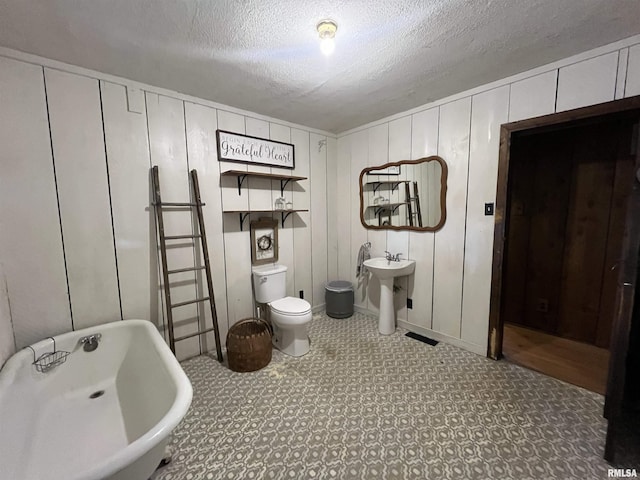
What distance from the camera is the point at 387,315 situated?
2.80 meters

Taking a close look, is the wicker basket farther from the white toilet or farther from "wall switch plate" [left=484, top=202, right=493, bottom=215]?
"wall switch plate" [left=484, top=202, right=493, bottom=215]

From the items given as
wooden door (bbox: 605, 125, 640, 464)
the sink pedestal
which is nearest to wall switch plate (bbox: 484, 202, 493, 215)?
wooden door (bbox: 605, 125, 640, 464)

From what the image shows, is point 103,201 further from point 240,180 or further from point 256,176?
point 256,176

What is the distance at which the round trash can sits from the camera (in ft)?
10.6

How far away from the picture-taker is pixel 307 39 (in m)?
1.56

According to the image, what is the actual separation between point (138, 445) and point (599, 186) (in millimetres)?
3676

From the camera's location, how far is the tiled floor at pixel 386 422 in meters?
1.37

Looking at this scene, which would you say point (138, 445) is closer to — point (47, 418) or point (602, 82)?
point (47, 418)

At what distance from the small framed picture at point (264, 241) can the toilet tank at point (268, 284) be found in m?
0.15

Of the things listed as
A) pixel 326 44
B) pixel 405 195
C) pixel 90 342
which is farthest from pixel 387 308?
pixel 90 342

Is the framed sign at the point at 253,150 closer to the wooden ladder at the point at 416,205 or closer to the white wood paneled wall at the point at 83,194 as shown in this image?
the white wood paneled wall at the point at 83,194

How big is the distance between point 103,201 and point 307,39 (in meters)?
1.80

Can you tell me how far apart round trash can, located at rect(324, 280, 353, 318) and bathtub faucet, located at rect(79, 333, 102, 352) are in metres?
2.19

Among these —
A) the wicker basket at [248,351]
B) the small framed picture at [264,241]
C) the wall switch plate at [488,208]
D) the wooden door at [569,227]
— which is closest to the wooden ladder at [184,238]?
the wicker basket at [248,351]
